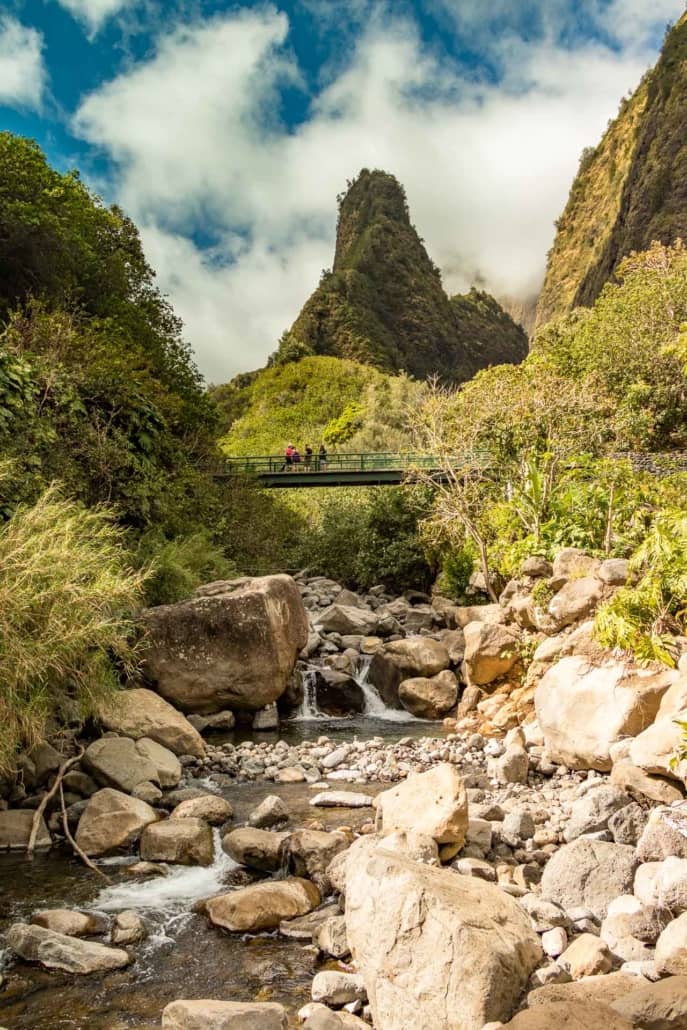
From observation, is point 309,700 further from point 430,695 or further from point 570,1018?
point 570,1018

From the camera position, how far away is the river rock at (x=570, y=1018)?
3.56m

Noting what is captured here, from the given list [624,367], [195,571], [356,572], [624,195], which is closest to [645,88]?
[624,195]

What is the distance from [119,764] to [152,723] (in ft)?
4.60

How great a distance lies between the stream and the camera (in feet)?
16.2

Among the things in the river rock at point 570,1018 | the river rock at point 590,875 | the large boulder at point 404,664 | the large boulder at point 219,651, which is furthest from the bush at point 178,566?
the river rock at point 570,1018

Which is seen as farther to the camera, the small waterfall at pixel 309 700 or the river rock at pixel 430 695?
the small waterfall at pixel 309 700

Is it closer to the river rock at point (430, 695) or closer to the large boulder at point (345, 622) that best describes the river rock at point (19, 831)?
the river rock at point (430, 695)

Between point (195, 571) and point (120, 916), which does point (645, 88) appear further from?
point (120, 916)

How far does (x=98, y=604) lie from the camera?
8117mm

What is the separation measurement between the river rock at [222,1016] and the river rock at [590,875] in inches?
93.1

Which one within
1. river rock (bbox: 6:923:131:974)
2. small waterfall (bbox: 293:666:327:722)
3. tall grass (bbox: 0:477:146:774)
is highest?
tall grass (bbox: 0:477:146:774)

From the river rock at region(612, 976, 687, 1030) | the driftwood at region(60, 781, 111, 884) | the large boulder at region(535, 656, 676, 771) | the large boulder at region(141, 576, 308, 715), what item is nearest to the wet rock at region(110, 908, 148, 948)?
the driftwood at region(60, 781, 111, 884)

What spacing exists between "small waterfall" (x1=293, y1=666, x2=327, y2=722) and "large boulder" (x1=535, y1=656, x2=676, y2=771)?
5701 mm

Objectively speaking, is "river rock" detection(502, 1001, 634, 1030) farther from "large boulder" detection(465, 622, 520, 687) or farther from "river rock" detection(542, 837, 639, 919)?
"large boulder" detection(465, 622, 520, 687)
